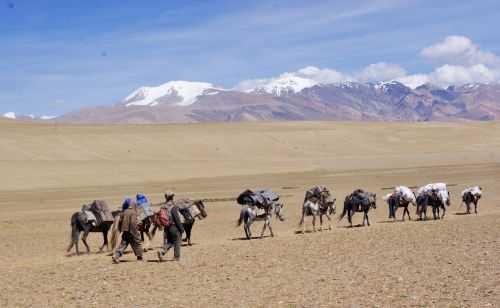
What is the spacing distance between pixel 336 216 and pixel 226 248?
33.9 feet

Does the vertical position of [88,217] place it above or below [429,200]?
below

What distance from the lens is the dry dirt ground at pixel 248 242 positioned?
12.6 m

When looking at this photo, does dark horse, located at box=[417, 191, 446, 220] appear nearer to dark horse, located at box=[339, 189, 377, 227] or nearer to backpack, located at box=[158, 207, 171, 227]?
dark horse, located at box=[339, 189, 377, 227]

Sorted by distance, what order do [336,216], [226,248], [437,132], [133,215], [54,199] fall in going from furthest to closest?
[437,132] → [54,199] → [336,216] → [226,248] → [133,215]

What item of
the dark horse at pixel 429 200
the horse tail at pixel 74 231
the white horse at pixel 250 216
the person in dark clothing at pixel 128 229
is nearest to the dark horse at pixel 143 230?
the person in dark clothing at pixel 128 229

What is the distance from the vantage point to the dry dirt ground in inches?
497

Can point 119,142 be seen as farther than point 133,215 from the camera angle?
Yes

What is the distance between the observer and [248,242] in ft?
68.0

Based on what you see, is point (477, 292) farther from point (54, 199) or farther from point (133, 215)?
point (54, 199)

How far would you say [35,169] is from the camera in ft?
185

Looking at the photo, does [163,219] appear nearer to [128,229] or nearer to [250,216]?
[128,229]

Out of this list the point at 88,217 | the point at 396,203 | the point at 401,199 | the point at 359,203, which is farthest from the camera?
the point at 396,203

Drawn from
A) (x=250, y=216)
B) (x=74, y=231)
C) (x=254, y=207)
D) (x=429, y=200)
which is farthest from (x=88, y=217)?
(x=429, y=200)

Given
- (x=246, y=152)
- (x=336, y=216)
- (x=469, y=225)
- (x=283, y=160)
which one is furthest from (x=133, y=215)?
(x=246, y=152)
